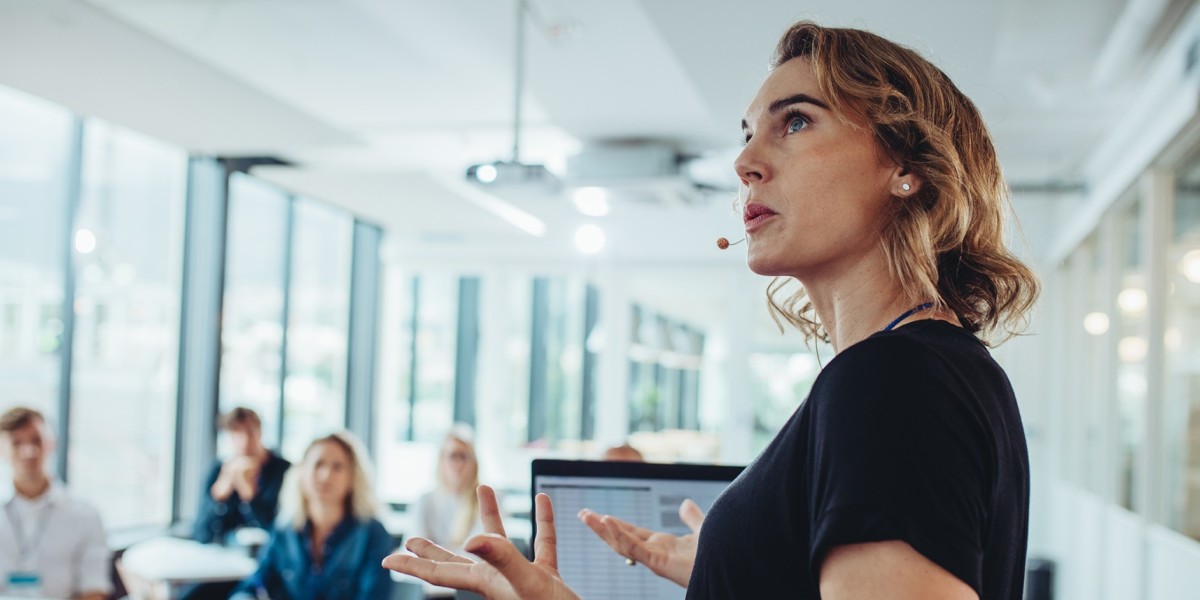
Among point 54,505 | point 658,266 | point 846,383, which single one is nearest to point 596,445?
point 658,266

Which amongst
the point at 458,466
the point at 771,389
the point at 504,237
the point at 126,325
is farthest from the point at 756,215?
the point at 504,237

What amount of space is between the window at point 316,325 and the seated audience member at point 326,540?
3764 millimetres

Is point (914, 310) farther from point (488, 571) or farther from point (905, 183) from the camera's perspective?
point (488, 571)

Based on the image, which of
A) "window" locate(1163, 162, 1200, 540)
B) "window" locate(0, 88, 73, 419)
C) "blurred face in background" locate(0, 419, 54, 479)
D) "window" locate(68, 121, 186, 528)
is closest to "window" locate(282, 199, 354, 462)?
"window" locate(68, 121, 186, 528)

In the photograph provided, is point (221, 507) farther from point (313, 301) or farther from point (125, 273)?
point (313, 301)

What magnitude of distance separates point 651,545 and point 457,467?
14.0ft

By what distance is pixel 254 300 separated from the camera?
7488 millimetres

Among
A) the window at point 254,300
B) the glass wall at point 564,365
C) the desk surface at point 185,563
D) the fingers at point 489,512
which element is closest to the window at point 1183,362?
the fingers at point 489,512

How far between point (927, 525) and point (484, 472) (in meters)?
9.49

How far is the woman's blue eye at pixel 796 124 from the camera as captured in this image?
0.96m

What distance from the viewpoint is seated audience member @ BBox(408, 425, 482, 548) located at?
5199mm

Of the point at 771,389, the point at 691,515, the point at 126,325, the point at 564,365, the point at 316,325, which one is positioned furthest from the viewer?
the point at 564,365

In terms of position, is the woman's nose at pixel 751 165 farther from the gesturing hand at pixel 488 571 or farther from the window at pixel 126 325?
the window at pixel 126 325

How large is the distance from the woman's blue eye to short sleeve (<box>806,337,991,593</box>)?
268 mm
